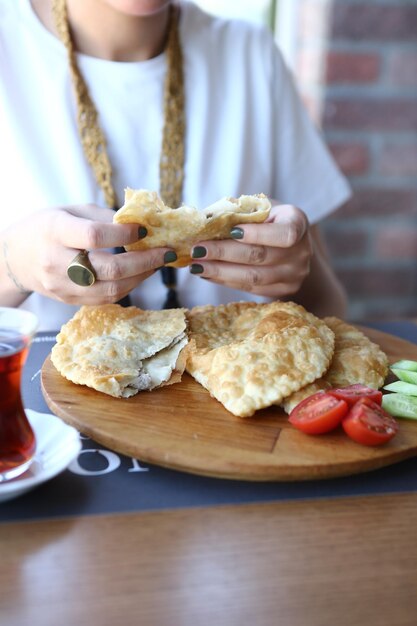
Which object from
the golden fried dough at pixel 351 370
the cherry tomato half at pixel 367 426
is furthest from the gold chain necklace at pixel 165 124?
the cherry tomato half at pixel 367 426

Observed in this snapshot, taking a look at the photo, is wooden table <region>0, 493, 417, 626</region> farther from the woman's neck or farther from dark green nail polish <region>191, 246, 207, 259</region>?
the woman's neck

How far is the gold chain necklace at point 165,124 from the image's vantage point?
1.81m

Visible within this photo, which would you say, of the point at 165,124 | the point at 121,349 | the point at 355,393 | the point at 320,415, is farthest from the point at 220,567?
the point at 165,124

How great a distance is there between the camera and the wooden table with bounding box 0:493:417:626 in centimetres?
69

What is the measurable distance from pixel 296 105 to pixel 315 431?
147 centimetres

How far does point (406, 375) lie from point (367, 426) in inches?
11.4

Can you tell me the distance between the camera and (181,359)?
1.20 m

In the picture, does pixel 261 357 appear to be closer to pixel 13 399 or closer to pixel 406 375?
pixel 406 375

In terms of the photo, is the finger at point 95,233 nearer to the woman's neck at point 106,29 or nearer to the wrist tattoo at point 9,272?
the wrist tattoo at point 9,272

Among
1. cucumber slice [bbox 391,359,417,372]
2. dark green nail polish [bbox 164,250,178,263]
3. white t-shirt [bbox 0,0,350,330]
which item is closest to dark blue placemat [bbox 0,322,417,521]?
cucumber slice [bbox 391,359,417,372]

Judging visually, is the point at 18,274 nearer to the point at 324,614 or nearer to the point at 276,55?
the point at 324,614

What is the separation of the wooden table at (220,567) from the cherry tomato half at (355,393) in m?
0.17

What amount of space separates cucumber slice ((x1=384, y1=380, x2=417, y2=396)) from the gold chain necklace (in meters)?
0.96

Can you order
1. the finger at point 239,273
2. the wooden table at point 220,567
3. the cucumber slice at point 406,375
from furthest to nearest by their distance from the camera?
the finger at point 239,273 → the cucumber slice at point 406,375 → the wooden table at point 220,567
